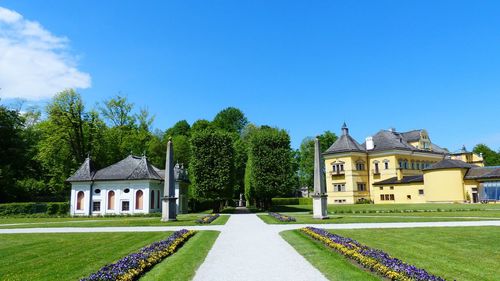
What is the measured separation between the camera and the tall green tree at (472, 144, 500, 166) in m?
97.1

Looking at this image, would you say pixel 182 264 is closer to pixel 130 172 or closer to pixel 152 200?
pixel 152 200

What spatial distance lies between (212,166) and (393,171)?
32898mm

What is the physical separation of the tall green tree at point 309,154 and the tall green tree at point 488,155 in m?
45.0

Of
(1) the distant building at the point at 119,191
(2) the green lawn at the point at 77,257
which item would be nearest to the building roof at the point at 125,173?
(1) the distant building at the point at 119,191

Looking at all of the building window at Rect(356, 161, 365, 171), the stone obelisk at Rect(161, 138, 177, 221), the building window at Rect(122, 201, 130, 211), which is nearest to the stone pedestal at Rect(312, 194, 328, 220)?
the stone obelisk at Rect(161, 138, 177, 221)

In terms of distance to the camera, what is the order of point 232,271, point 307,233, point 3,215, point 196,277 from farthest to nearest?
point 3,215, point 307,233, point 232,271, point 196,277

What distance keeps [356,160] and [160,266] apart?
55.0m

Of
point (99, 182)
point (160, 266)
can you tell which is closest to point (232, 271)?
point (160, 266)

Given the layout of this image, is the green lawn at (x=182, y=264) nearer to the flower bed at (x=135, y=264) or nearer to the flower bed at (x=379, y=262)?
the flower bed at (x=135, y=264)

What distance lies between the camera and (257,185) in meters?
44.3

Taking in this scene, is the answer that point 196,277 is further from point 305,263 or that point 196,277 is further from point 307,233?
point 307,233

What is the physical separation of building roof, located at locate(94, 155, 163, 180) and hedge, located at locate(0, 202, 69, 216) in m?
5.77

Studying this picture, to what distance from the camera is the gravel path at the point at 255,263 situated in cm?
905

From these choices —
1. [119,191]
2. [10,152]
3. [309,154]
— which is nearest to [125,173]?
[119,191]
